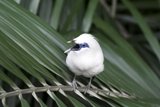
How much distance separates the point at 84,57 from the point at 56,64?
0.07 meters

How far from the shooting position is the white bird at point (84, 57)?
59 centimetres

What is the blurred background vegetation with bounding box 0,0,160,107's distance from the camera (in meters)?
0.58

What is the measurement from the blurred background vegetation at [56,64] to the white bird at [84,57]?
0.03 m

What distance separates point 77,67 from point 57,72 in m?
0.04

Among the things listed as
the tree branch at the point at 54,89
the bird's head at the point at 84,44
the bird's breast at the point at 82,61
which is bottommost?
the tree branch at the point at 54,89

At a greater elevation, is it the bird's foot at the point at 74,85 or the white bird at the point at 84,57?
the white bird at the point at 84,57

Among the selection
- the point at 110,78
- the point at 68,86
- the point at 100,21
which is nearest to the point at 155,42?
the point at 100,21

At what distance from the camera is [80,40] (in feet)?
1.97

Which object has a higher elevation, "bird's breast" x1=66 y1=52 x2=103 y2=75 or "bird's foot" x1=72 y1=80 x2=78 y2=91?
"bird's breast" x1=66 y1=52 x2=103 y2=75

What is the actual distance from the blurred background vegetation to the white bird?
31 mm

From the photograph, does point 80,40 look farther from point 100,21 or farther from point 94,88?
point 100,21

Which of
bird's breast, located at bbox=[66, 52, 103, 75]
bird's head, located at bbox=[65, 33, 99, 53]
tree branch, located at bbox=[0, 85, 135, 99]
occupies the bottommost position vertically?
tree branch, located at bbox=[0, 85, 135, 99]

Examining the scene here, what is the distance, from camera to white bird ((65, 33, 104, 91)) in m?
0.59

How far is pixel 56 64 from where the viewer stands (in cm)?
65
